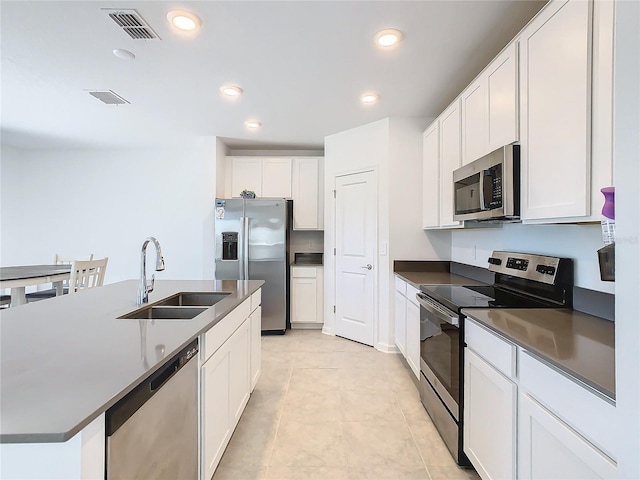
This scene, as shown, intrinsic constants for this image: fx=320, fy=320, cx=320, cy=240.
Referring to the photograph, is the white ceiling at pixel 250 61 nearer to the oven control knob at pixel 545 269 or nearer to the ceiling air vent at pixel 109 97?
the ceiling air vent at pixel 109 97

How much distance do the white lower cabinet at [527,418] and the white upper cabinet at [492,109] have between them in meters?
1.07

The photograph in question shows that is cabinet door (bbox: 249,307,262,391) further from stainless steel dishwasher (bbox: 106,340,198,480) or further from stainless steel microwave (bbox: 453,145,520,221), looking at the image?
stainless steel microwave (bbox: 453,145,520,221)

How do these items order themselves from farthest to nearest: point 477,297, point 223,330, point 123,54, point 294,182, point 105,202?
point 105,202, point 294,182, point 123,54, point 477,297, point 223,330

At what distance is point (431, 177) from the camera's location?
10.1 ft

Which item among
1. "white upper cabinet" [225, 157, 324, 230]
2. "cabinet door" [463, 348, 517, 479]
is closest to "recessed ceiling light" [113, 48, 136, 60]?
"white upper cabinet" [225, 157, 324, 230]

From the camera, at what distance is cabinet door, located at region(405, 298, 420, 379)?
2555 millimetres

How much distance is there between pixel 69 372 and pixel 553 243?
229cm

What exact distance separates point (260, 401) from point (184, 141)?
12.0 ft

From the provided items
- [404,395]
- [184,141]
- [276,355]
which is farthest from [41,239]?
[404,395]

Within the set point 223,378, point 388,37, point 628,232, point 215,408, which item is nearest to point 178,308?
point 223,378

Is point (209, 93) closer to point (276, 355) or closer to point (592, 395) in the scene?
point (276, 355)

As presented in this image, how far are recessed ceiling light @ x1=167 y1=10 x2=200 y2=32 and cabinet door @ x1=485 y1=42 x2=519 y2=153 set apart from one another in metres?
1.78

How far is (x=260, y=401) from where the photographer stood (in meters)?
2.43

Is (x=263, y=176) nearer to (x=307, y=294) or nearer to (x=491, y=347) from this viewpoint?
(x=307, y=294)
